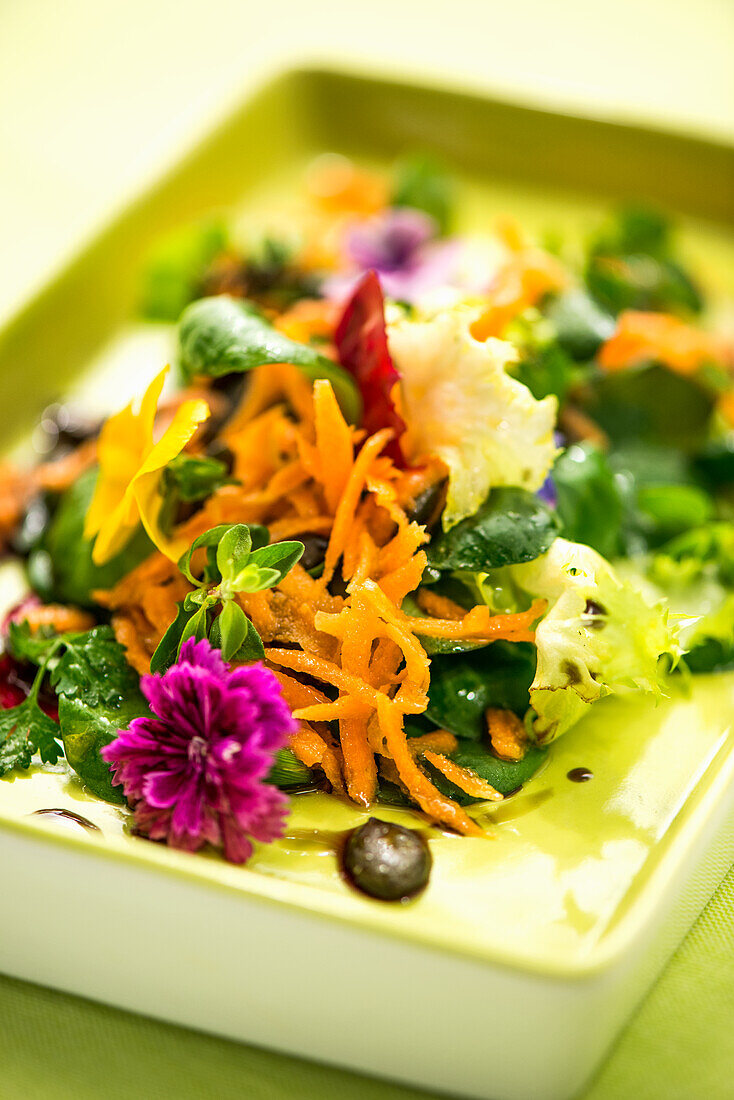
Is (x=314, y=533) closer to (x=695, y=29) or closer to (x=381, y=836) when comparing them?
(x=381, y=836)

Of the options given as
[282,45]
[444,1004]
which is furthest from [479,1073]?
[282,45]

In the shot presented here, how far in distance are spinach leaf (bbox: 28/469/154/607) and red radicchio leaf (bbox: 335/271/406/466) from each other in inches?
15.2

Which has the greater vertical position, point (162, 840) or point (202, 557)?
point (202, 557)

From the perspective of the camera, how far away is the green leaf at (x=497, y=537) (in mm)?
1570

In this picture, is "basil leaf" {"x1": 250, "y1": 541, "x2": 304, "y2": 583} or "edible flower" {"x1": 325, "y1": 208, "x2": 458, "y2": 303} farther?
"edible flower" {"x1": 325, "y1": 208, "x2": 458, "y2": 303}

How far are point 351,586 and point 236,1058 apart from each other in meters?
0.60

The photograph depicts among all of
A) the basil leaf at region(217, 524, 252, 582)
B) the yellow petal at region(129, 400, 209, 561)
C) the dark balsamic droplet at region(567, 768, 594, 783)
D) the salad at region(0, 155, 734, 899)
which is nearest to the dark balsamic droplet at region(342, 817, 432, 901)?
the salad at region(0, 155, 734, 899)

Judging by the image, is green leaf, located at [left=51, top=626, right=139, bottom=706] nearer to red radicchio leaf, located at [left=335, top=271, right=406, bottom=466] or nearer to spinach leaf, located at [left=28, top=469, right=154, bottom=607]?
spinach leaf, located at [left=28, top=469, right=154, bottom=607]

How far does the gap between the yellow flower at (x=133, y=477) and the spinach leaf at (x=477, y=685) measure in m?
0.40

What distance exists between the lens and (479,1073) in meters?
1.39

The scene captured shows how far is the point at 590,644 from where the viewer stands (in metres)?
1.52

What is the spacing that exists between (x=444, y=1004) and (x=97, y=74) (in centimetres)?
354

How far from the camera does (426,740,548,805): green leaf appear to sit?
154cm

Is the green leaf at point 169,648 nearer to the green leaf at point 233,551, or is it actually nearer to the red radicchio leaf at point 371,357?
the green leaf at point 233,551
